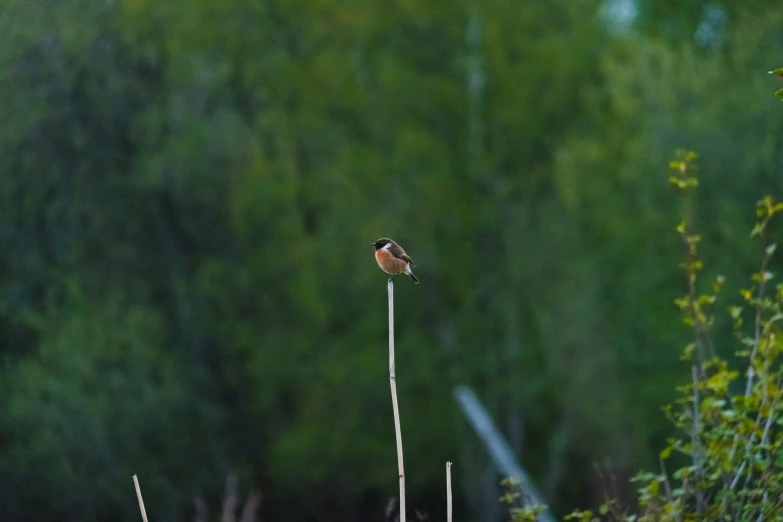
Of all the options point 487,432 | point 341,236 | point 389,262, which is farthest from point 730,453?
point 341,236

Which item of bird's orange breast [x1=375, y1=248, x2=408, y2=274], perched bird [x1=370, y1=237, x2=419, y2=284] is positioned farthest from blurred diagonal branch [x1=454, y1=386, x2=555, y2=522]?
bird's orange breast [x1=375, y1=248, x2=408, y2=274]

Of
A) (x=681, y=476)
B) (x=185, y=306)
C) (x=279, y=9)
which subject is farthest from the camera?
(x=279, y=9)

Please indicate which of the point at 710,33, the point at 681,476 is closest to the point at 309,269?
the point at 710,33

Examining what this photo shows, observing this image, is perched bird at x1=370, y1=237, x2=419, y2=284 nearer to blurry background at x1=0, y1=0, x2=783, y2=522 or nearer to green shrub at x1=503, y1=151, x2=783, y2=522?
green shrub at x1=503, y1=151, x2=783, y2=522

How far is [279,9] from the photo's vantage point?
2244cm

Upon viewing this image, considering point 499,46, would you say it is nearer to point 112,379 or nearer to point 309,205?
point 309,205

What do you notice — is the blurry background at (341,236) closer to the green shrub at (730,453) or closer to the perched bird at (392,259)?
the perched bird at (392,259)

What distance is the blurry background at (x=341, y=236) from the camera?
19078 millimetres

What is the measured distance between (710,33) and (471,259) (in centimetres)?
663

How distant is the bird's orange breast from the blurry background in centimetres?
1174

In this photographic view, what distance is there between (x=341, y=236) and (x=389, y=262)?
48.9 feet

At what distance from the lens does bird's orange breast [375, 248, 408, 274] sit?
6953 millimetres

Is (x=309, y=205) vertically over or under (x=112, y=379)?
over

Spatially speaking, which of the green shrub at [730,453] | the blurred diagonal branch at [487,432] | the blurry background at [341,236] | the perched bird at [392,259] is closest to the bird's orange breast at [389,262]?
the perched bird at [392,259]
